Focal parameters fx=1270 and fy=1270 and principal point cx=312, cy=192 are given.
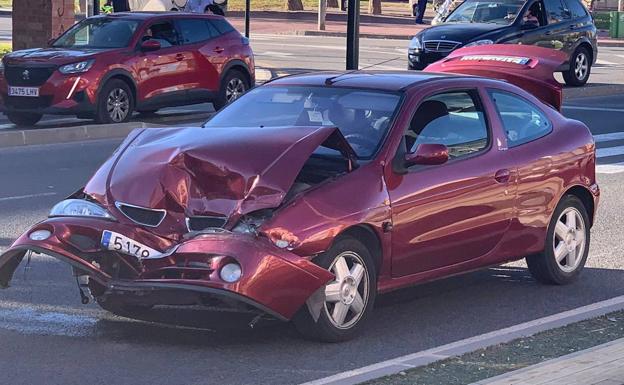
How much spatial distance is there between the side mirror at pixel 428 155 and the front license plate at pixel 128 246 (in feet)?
5.62

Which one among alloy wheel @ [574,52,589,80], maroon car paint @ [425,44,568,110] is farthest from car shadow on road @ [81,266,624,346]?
alloy wheel @ [574,52,589,80]

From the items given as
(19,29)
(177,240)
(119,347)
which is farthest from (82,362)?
(19,29)

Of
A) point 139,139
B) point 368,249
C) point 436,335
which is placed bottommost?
point 436,335

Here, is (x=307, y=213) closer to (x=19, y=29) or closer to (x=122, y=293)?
(x=122, y=293)

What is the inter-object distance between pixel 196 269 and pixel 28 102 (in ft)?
39.8

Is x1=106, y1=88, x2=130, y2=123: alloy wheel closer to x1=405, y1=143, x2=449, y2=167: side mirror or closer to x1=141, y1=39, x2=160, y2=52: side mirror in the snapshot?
x1=141, y1=39, x2=160, y2=52: side mirror

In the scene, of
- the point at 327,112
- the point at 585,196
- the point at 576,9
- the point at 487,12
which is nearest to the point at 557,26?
the point at 576,9

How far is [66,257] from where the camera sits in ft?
21.9

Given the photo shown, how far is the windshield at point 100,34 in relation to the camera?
1906cm

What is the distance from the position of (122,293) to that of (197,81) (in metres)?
13.5

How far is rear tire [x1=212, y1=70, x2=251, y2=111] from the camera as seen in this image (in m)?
20.4

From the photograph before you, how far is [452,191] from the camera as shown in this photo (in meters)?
7.75

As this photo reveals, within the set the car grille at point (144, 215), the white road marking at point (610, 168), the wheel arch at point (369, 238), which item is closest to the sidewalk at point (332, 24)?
the white road marking at point (610, 168)

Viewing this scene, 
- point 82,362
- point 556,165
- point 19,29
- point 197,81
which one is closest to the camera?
point 82,362
